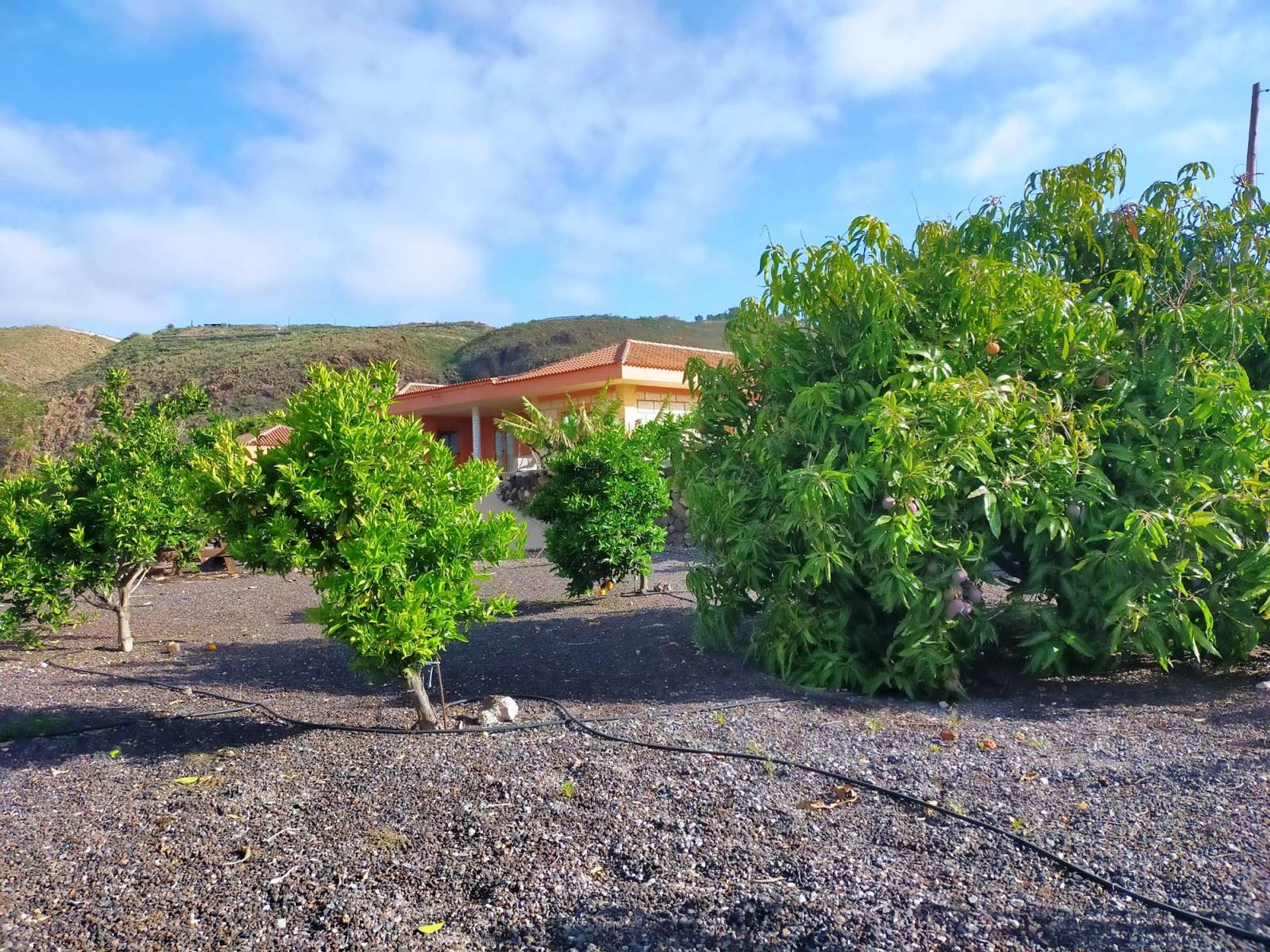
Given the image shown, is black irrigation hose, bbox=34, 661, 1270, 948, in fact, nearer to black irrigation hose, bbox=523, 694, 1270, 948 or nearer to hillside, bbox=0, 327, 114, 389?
black irrigation hose, bbox=523, 694, 1270, 948

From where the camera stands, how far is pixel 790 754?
4.16 m

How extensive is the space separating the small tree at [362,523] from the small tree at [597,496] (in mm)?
4934

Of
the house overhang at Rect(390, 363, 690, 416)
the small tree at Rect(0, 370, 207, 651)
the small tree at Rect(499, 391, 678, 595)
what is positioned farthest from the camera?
the house overhang at Rect(390, 363, 690, 416)

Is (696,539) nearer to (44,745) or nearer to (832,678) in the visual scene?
(832,678)

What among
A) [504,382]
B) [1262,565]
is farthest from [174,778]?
[504,382]

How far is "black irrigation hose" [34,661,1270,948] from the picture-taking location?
264 cm

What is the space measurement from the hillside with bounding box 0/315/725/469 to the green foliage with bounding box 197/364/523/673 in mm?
36567

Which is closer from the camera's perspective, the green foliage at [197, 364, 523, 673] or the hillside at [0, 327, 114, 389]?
the green foliage at [197, 364, 523, 673]

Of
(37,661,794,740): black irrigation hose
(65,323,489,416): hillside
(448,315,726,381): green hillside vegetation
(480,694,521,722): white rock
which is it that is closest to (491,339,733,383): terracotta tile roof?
(37,661,794,740): black irrigation hose

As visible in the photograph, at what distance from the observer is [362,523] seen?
4129mm

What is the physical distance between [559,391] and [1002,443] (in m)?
17.5

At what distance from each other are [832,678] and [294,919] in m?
3.51

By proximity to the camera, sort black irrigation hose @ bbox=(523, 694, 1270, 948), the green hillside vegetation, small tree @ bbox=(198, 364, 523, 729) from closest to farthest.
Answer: black irrigation hose @ bbox=(523, 694, 1270, 948) → small tree @ bbox=(198, 364, 523, 729) → the green hillside vegetation

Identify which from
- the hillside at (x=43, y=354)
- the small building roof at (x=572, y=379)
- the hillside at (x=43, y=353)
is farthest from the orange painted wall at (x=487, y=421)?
the hillside at (x=43, y=353)
